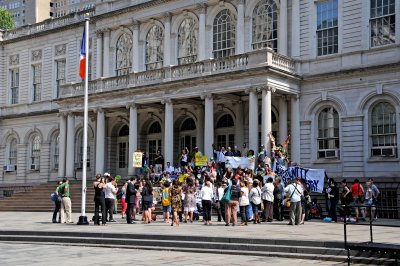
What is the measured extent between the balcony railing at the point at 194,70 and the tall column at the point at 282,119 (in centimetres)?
174

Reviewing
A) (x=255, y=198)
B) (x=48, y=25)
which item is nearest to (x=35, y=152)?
(x=48, y=25)

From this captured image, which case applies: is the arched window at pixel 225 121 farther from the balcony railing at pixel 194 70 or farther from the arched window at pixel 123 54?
the arched window at pixel 123 54

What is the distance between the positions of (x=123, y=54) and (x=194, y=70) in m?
9.86

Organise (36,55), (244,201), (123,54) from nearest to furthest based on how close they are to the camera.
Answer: (244,201) < (123,54) < (36,55)

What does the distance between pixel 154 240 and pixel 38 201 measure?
19.7 meters

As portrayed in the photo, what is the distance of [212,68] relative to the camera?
1276 inches

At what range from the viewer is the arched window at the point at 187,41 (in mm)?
37594

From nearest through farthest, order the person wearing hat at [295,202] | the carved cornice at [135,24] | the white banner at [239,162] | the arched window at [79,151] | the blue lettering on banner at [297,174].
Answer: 1. the person wearing hat at [295,202]
2. the blue lettering on banner at [297,174]
3. the white banner at [239,162]
4. the carved cornice at [135,24]
5. the arched window at [79,151]

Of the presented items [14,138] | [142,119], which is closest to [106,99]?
[142,119]

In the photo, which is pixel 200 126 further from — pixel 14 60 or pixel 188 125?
pixel 14 60

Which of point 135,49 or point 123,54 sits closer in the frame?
point 135,49

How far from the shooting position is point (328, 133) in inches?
1254

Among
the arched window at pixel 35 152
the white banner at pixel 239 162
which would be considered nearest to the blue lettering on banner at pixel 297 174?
the white banner at pixel 239 162

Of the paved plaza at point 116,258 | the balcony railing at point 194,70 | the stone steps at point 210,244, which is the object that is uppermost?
the balcony railing at point 194,70
